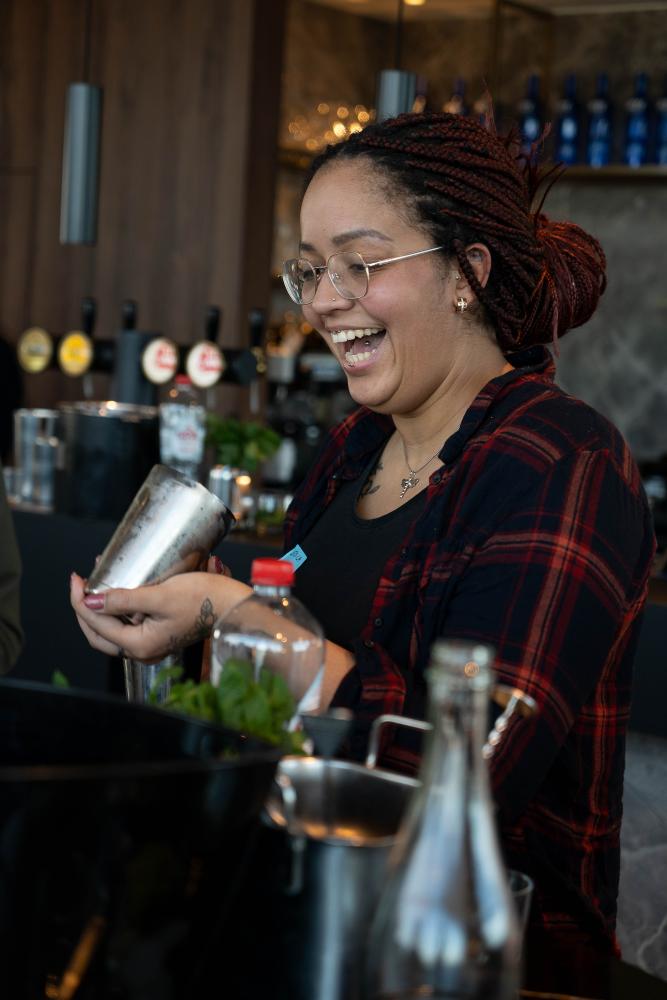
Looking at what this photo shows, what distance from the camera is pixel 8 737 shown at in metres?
0.83

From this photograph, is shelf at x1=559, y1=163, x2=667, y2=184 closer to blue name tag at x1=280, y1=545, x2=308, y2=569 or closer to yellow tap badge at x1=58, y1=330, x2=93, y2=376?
yellow tap badge at x1=58, y1=330, x2=93, y2=376

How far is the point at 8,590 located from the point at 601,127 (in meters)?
4.36

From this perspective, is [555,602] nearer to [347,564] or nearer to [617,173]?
[347,564]

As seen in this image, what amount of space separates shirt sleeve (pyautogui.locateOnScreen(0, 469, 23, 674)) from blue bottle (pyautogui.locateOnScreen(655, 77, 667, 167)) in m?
4.20

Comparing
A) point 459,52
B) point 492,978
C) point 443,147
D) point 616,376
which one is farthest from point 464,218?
point 459,52

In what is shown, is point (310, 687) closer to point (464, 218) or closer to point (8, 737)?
point (8, 737)

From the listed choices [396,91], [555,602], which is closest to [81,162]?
[396,91]

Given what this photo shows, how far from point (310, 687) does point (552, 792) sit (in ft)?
1.39

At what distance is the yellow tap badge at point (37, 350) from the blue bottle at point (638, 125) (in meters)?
2.46

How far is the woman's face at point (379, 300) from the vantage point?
149 cm

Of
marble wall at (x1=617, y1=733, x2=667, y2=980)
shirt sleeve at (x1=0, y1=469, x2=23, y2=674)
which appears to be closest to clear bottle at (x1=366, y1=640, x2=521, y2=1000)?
shirt sleeve at (x1=0, y1=469, x2=23, y2=674)

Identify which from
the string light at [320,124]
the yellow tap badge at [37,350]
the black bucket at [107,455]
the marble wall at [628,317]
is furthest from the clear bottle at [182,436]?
the marble wall at [628,317]

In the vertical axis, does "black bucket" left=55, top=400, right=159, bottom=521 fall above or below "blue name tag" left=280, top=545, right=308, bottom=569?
below

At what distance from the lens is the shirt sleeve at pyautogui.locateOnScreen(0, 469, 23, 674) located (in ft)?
6.21
